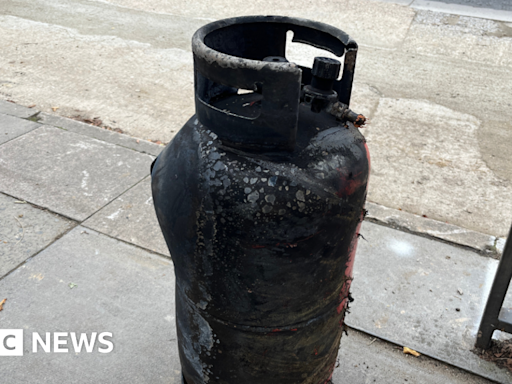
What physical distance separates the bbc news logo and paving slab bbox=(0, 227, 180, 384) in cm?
2

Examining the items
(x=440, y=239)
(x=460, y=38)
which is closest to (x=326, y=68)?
(x=440, y=239)

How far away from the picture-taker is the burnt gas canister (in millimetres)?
1225

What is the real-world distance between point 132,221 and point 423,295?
199cm

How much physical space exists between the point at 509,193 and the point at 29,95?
15.8ft

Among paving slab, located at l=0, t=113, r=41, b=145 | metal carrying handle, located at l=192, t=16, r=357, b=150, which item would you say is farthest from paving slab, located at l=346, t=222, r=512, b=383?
paving slab, located at l=0, t=113, r=41, b=145

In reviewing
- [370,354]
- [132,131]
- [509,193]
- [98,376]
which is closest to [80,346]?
[98,376]

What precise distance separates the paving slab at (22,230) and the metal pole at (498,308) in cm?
263

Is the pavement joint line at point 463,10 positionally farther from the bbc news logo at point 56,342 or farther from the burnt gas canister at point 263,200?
the bbc news logo at point 56,342

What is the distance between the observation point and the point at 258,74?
3.82 ft

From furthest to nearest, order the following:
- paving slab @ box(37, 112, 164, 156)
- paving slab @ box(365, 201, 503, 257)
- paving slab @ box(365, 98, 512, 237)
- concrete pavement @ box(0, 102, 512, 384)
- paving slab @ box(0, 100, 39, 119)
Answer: paving slab @ box(0, 100, 39, 119) → paving slab @ box(37, 112, 164, 156) → paving slab @ box(365, 98, 512, 237) → paving slab @ box(365, 201, 503, 257) → concrete pavement @ box(0, 102, 512, 384)

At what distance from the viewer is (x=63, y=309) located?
8.18 ft

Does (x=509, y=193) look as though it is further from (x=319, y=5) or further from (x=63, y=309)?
(x=319, y=5)

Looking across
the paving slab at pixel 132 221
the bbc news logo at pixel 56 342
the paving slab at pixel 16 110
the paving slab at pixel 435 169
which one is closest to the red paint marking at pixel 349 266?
the bbc news logo at pixel 56 342

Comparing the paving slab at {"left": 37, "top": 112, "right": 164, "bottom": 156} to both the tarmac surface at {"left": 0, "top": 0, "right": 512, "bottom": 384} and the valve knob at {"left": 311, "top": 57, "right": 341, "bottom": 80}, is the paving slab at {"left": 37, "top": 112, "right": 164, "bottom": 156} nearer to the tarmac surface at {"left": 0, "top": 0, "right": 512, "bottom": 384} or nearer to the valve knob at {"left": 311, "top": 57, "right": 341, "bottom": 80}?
the tarmac surface at {"left": 0, "top": 0, "right": 512, "bottom": 384}
